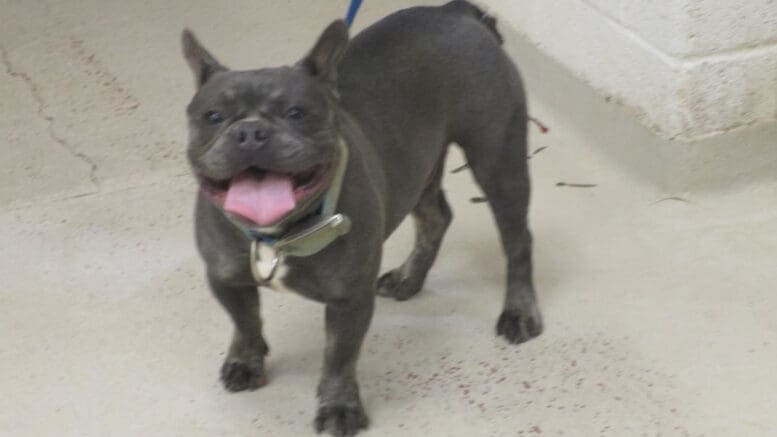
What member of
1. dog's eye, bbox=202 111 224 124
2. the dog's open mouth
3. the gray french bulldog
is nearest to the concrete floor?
the gray french bulldog

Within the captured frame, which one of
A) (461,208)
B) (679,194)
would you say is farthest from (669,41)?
(461,208)

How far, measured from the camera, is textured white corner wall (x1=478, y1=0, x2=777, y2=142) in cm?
271

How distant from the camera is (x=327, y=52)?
1.88 meters

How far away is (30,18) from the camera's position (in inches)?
147

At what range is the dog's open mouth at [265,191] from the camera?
1732 mm

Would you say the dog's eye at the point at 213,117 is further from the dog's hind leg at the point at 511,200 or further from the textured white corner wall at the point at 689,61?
the textured white corner wall at the point at 689,61

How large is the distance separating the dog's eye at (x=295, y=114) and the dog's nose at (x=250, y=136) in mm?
76

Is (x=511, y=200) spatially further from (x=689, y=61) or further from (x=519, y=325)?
(x=689, y=61)

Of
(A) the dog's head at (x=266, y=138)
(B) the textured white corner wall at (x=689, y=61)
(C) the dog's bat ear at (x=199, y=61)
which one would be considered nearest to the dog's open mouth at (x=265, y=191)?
(A) the dog's head at (x=266, y=138)

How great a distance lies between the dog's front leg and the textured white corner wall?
1179mm

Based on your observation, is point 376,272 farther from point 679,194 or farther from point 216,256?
point 679,194

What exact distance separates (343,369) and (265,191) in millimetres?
475

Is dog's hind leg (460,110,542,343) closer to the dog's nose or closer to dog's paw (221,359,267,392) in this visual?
dog's paw (221,359,267,392)

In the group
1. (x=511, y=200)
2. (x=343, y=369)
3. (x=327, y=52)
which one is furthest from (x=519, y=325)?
(x=327, y=52)
